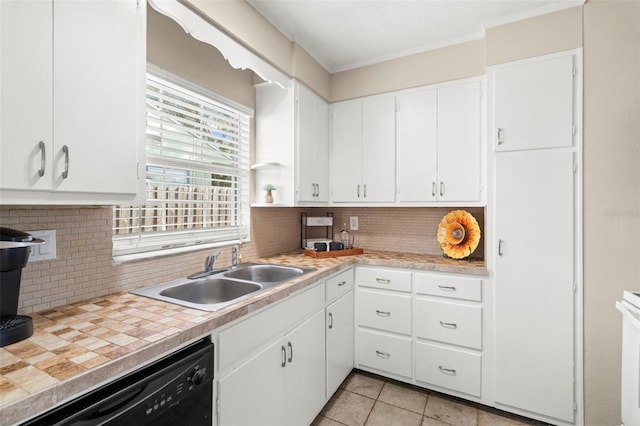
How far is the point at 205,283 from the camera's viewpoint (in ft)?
5.85

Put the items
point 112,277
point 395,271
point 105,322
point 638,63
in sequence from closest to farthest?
point 105,322
point 112,277
point 638,63
point 395,271

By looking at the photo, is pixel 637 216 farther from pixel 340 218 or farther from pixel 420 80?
Result: pixel 340 218

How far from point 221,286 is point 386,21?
2058 millimetres

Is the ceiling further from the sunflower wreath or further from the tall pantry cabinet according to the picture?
the sunflower wreath

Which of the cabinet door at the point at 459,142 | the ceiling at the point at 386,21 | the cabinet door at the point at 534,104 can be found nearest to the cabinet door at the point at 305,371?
the cabinet door at the point at 459,142

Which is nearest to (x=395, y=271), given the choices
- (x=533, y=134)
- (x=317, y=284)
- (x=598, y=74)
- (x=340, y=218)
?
(x=317, y=284)

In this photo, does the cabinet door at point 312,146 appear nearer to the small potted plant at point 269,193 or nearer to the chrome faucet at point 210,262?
the small potted plant at point 269,193

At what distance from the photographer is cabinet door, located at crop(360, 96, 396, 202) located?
2.56 metres

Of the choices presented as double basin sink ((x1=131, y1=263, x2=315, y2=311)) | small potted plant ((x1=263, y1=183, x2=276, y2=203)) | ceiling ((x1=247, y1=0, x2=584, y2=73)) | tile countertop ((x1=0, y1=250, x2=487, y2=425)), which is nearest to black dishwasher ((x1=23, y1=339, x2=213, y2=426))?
tile countertop ((x1=0, y1=250, x2=487, y2=425))

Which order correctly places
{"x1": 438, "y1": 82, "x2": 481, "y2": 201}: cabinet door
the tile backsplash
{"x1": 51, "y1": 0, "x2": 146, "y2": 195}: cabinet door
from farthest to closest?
1. {"x1": 438, "y1": 82, "x2": 481, "y2": 201}: cabinet door
2. the tile backsplash
3. {"x1": 51, "y1": 0, "x2": 146, "y2": 195}: cabinet door

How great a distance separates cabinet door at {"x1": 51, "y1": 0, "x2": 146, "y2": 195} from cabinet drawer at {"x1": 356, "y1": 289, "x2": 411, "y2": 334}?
1833 mm

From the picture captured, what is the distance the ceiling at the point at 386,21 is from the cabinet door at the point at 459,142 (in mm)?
409

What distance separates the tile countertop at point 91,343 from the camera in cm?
72

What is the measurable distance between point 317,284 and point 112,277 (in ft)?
3.62
